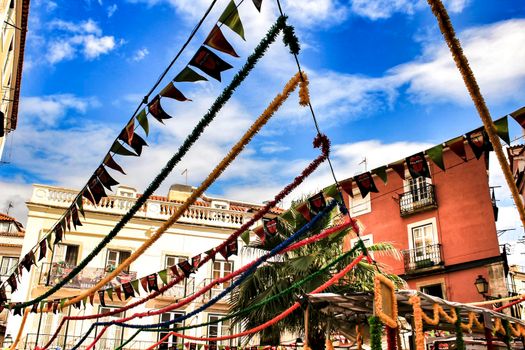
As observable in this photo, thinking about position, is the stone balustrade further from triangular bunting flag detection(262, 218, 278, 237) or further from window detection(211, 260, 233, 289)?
triangular bunting flag detection(262, 218, 278, 237)

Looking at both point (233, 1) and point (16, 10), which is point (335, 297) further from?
point (16, 10)

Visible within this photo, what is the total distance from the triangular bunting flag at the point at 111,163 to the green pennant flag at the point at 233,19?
2.63 metres

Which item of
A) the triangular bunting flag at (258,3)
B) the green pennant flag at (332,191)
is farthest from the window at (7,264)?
the triangular bunting flag at (258,3)

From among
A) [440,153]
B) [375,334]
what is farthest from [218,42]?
[375,334]

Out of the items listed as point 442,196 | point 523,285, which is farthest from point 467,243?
point 523,285

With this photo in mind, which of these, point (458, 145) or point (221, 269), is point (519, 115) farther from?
point (221, 269)

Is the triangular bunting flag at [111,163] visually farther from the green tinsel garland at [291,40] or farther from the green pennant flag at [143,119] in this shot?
the green tinsel garland at [291,40]

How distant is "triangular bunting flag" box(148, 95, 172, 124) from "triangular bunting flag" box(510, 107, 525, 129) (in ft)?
10.9

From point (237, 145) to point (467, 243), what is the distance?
1712cm

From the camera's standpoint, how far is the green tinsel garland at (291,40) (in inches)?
174

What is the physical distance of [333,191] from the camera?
6.81 meters

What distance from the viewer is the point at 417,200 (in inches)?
881

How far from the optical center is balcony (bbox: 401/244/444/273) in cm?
2080

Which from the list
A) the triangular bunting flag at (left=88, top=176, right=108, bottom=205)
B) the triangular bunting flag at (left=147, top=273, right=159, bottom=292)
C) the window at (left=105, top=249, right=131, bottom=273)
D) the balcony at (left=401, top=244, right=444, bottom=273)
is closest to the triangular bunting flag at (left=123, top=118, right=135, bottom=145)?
the triangular bunting flag at (left=88, top=176, right=108, bottom=205)
